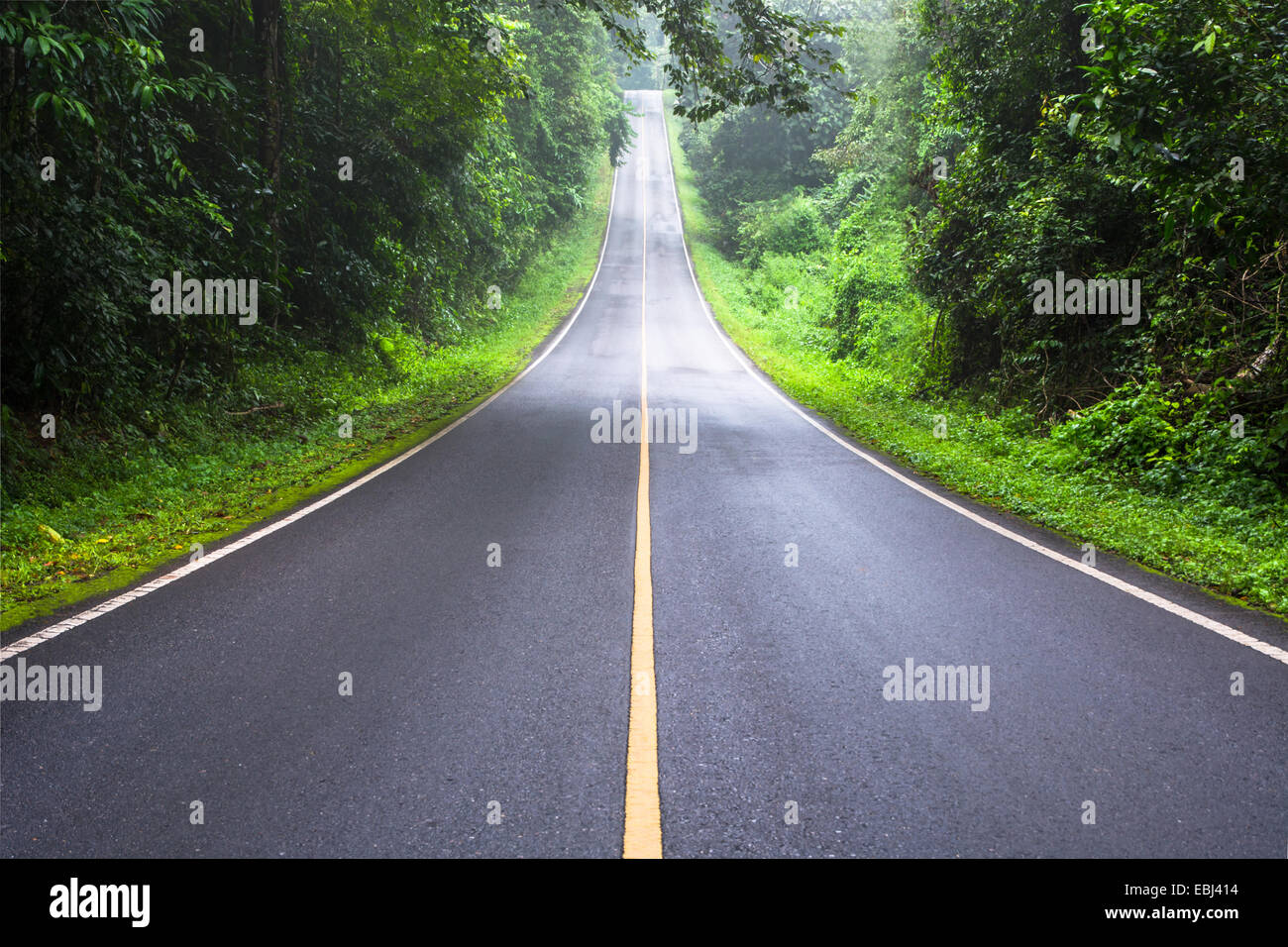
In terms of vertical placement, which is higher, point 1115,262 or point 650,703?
point 1115,262

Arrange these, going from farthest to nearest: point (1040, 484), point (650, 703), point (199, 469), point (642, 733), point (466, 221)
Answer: point (466, 221) < point (1040, 484) < point (199, 469) < point (650, 703) < point (642, 733)

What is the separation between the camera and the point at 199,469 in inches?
393

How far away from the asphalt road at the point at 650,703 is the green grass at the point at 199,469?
2.85ft

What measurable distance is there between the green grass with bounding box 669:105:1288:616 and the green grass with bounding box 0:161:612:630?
7.59m

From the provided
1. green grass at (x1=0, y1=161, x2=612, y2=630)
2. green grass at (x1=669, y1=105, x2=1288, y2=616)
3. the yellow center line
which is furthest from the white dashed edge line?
green grass at (x1=0, y1=161, x2=612, y2=630)

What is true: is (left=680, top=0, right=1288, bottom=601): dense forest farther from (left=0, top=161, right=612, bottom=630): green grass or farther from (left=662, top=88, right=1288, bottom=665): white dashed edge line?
(left=0, top=161, right=612, bottom=630): green grass

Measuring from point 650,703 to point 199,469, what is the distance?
784cm

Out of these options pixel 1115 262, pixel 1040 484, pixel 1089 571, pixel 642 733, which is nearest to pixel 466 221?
pixel 1115 262

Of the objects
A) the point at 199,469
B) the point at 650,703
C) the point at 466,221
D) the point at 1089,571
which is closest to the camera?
the point at 650,703

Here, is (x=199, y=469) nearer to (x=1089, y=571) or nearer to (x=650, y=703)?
(x=650, y=703)

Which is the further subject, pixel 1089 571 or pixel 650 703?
pixel 1089 571

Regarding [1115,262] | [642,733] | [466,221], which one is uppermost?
[466,221]

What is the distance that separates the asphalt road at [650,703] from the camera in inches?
127
